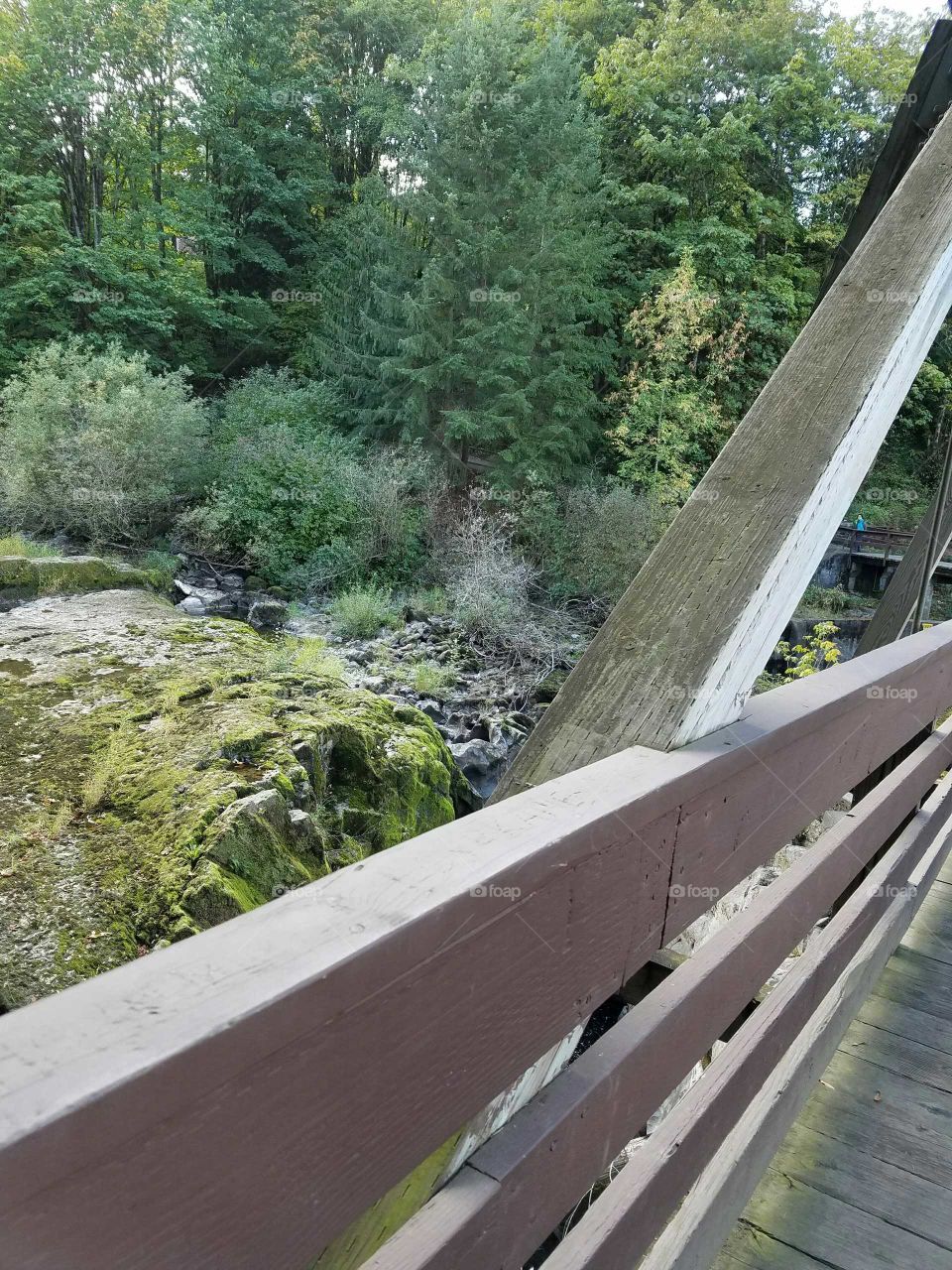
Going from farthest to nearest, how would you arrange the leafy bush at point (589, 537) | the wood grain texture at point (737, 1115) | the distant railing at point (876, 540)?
the distant railing at point (876, 540)
the leafy bush at point (589, 537)
the wood grain texture at point (737, 1115)

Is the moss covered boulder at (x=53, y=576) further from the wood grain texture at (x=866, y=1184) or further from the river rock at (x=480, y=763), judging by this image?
the wood grain texture at (x=866, y=1184)

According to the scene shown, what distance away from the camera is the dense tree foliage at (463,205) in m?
16.3

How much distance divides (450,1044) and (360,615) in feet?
31.1

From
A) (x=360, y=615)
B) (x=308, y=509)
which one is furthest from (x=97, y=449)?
(x=360, y=615)

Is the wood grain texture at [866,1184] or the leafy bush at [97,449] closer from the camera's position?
the wood grain texture at [866,1184]

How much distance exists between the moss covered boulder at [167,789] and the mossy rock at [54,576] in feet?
5.39

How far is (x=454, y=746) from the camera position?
717 centimetres

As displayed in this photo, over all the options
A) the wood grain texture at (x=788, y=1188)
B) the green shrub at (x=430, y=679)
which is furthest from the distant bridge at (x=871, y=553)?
the wood grain texture at (x=788, y=1188)

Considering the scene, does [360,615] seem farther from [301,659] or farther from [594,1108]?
[594,1108]

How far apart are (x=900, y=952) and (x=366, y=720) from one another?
9.59 ft

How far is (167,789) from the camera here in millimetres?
3299

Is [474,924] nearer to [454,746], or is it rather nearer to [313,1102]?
[313,1102]

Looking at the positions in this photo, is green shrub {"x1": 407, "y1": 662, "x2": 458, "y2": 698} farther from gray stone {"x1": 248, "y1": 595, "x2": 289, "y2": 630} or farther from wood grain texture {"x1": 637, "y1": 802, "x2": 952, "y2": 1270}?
wood grain texture {"x1": 637, "y1": 802, "x2": 952, "y2": 1270}

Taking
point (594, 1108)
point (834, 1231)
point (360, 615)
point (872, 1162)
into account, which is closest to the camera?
point (594, 1108)
